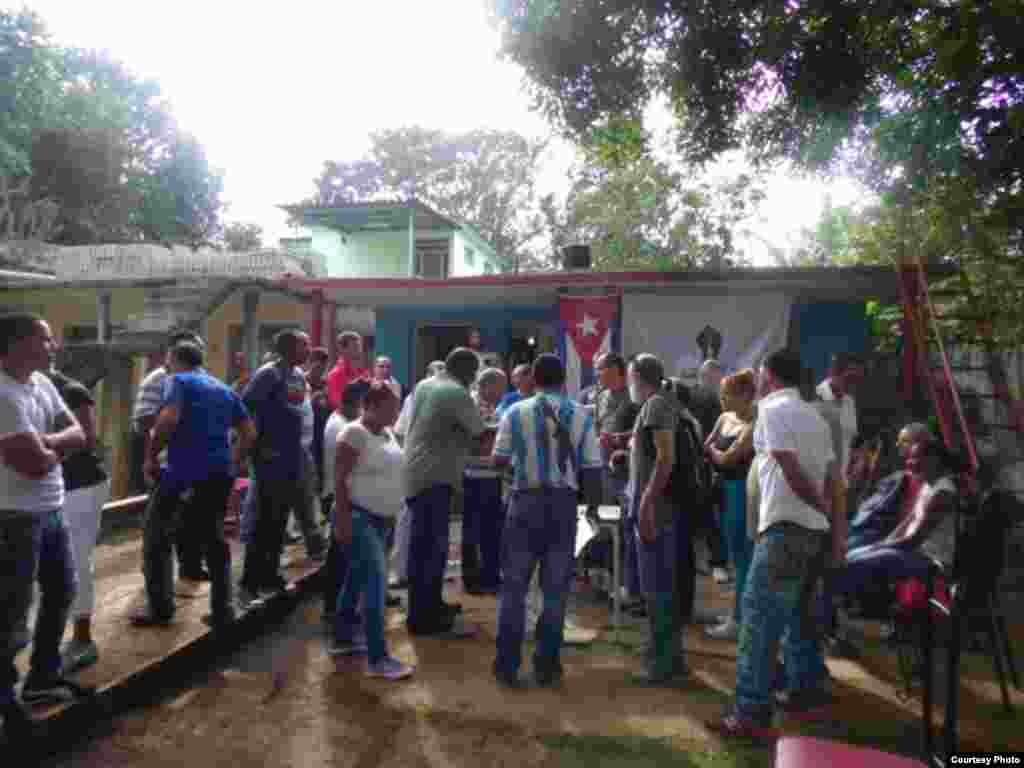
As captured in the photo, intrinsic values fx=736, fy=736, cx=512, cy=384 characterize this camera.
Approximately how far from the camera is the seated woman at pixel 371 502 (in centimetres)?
388

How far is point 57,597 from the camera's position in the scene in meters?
3.29

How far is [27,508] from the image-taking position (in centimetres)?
301

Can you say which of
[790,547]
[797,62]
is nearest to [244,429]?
[790,547]

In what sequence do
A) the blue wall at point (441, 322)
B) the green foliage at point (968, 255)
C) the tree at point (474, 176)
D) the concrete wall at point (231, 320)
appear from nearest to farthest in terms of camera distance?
the green foliage at point (968, 255)
the blue wall at point (441, 322)
the concrete wall at point (231, 320)
the tree at point (474, 176)

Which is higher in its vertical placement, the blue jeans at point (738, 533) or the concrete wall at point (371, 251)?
the concrete wall at point (371, 251)

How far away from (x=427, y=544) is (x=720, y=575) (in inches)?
115

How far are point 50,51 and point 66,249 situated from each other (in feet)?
27.8

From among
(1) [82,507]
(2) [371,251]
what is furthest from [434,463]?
(2) [371,251]

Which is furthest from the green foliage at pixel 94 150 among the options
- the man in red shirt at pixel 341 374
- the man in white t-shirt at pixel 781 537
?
Result: the man in white t-shirt at pixel 781 537

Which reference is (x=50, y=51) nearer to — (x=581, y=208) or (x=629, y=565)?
(x=581, y=208)

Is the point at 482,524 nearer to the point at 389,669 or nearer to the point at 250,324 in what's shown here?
the point at 389,669

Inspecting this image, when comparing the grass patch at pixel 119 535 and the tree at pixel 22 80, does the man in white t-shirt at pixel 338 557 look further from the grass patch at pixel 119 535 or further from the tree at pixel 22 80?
the tree at pixel 22 80

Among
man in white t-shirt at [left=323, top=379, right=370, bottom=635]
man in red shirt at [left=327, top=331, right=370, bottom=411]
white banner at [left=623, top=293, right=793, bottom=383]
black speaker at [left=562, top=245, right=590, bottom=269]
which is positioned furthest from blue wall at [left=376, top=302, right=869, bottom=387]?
man in white t-shirt at [left=323, top=379, right=370, bottom=635]

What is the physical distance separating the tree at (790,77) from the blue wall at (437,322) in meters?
3.83
